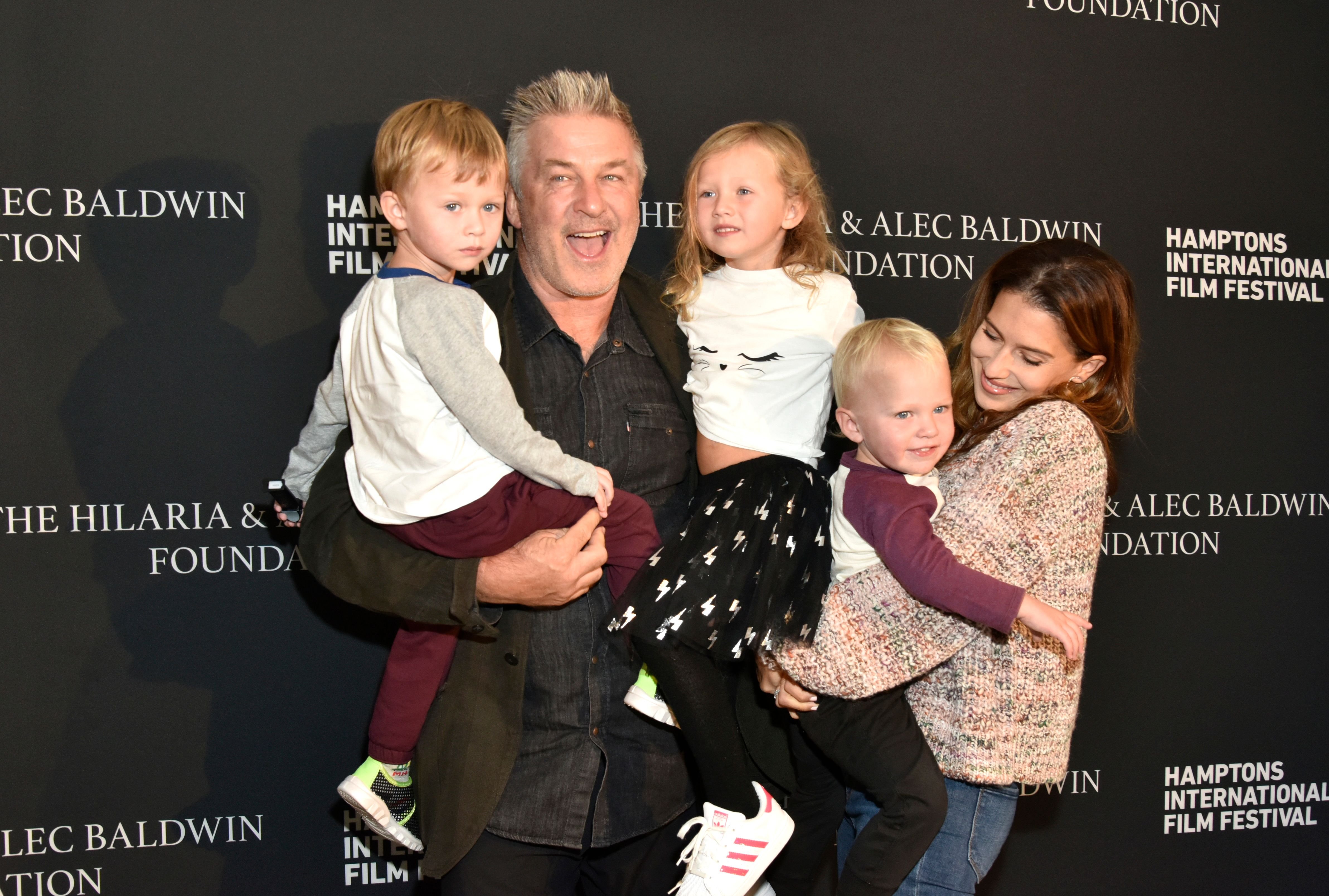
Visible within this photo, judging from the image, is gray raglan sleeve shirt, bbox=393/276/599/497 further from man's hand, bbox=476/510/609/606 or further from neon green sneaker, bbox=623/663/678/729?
neon green sneaker, bbox=623/663/678/729

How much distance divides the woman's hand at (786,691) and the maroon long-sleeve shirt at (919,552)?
13.3 inches

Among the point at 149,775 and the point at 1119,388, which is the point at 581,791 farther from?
the point at 1119,388

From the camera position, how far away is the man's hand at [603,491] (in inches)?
79.0

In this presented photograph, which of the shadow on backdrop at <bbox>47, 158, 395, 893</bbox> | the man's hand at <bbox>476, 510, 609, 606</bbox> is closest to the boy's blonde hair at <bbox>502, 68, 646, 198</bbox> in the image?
the shadow on backdrop at <bbox>47, 158, 395, 893</bbox>

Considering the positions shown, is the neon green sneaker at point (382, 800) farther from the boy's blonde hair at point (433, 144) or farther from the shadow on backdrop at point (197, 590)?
the boy's blonde hair at point (433, 144)

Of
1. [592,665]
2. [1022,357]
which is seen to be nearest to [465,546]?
[592,665]

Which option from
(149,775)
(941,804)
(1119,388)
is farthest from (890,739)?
(149,775)

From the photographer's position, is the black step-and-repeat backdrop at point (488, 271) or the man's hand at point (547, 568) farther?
the black step-and-repeat backdrop at point (488, 271)

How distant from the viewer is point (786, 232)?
2531 mm

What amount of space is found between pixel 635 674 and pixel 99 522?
159 cm

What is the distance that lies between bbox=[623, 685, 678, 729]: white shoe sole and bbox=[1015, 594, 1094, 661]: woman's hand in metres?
0.79

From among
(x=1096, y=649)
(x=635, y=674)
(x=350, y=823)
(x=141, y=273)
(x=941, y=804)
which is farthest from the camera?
(x=1096, y=649)

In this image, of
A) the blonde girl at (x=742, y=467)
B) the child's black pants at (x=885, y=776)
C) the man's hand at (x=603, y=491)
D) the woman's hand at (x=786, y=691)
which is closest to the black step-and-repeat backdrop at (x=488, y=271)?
the blonde girl at (x=742, y=467)

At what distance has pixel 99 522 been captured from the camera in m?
2.66
